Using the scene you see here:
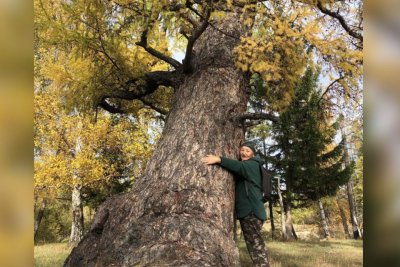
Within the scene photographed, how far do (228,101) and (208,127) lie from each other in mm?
624

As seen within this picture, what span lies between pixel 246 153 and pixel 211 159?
703 mm

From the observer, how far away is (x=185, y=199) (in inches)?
141

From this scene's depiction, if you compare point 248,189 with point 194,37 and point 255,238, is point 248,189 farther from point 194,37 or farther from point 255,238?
point 194,37

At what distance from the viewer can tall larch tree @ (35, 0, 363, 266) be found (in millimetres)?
3260

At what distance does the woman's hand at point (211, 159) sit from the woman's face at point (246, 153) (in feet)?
2.03

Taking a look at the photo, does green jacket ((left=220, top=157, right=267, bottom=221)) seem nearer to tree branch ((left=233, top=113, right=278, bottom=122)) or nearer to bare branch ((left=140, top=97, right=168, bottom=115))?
tree branch ((left=233, top=113, right=278, bottom=122))

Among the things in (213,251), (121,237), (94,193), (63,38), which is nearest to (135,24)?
(63,38)

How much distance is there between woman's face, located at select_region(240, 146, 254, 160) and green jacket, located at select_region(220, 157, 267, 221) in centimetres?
19

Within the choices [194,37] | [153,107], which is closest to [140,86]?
[153,107]

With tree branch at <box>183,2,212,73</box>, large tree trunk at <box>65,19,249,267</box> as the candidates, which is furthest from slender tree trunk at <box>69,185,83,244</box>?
large tree trunk at <box>65,19,249,267</box>

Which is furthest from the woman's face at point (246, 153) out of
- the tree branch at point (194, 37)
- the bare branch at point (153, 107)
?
the bare branch at point (153, 107)

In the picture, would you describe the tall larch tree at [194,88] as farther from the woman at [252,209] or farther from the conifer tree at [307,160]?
the conifer tree at [307,160]
